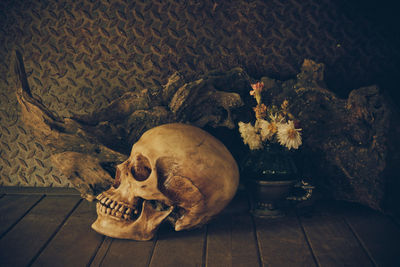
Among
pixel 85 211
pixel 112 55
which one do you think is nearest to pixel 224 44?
pixel 112 55

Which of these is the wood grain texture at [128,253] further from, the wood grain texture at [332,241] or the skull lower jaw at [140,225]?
the wood grain texture at [332,241]

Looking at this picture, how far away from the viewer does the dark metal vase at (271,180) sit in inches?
80.5

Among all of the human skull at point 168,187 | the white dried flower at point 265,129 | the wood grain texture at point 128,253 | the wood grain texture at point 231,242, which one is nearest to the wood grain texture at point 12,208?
the human skull at point 168,187

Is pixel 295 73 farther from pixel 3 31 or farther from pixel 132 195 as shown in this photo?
pixel 3 31

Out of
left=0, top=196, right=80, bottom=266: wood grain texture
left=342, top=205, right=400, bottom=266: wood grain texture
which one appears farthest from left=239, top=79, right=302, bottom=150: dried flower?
left=0, top=196, right=80, bottom=266: wood grain texture

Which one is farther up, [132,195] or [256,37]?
[256,37]

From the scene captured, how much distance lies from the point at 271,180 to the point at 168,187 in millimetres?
622

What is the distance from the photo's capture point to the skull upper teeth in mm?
1814

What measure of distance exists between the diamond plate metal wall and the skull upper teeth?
0.90 metres

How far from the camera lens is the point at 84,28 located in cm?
246

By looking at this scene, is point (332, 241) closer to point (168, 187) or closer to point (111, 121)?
point (168, 187)

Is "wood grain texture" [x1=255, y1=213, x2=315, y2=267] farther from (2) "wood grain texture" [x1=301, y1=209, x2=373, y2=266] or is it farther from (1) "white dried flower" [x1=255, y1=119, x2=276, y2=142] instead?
(1) "white dried flower" [x1=255, y1=119, x2=276, y2=142]

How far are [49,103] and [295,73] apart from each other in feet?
5.72

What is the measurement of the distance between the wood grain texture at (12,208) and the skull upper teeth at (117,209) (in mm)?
575
